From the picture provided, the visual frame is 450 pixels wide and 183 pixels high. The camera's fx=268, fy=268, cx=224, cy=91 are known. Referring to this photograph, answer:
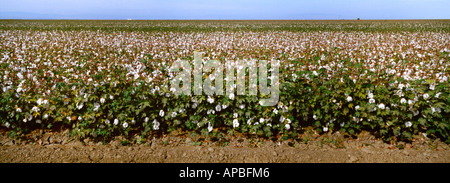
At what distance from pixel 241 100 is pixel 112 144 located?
245cm

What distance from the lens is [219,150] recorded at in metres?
4.61

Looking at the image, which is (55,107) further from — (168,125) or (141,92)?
(168,125)

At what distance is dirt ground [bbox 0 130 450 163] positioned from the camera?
4.32 metres

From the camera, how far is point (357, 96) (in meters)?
4.81

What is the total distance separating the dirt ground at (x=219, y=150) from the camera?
432 cm
